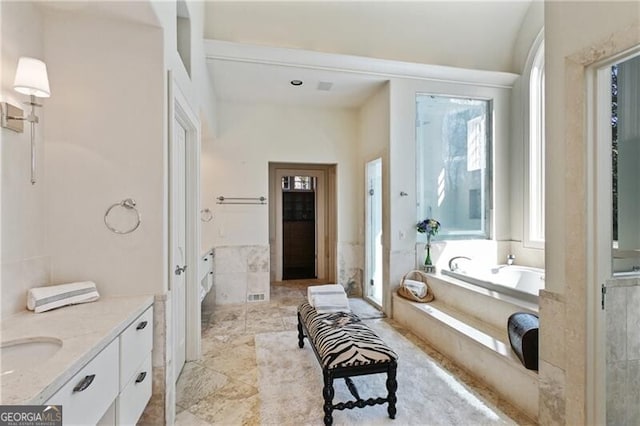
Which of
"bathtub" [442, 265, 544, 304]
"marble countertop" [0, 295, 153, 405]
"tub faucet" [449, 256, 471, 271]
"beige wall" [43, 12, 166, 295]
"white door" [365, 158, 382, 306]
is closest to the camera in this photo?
"marble countertop" [0, 295, 153, 405]

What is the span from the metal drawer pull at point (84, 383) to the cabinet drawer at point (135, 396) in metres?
0.29

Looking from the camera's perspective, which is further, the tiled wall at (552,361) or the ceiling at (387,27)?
the ceiling at (387,27)

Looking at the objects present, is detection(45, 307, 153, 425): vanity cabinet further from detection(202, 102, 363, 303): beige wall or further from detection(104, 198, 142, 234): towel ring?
detection(202, 102, 363, 303): beige wall

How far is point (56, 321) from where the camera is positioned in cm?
128

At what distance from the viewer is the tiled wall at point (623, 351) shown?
1.62m

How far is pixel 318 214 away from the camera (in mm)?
5738

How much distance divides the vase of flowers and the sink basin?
347cm

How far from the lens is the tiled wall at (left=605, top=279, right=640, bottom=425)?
5.32 feet

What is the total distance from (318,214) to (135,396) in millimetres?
4444

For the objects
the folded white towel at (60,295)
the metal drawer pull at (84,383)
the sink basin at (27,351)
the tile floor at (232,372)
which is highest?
the folded white towel at (60,295)

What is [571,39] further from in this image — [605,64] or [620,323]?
[620,323]

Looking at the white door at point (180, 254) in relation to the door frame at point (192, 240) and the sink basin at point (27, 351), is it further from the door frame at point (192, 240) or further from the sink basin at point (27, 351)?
the sink basin at point (27, 351)

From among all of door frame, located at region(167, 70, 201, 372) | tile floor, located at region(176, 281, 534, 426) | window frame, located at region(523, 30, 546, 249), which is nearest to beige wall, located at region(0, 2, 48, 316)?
door frame, located at region(167, 70, 201, 372)

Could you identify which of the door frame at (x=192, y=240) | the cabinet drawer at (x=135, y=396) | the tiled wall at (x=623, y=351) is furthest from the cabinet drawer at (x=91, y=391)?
the tiled wall at (x=623, y=351)
